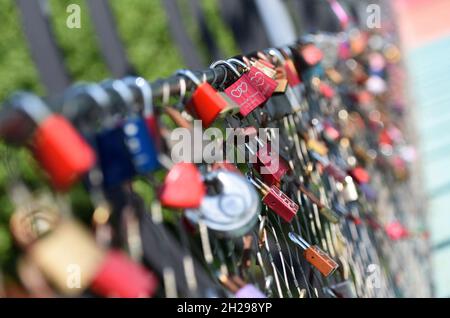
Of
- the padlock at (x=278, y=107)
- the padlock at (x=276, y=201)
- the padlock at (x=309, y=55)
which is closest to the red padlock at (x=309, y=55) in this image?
the padlock at (x=309, y=55)

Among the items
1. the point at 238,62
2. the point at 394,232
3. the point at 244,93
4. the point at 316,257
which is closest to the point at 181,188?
the point at 244,93

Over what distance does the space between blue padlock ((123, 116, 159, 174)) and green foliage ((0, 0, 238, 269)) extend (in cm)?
197

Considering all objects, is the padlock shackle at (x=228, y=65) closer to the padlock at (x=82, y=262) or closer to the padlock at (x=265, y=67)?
the padlock at (x=265, y=67)

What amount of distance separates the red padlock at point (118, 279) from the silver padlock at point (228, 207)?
0.93 ft

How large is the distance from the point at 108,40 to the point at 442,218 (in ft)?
8.16

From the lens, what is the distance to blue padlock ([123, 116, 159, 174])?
40.9 inches

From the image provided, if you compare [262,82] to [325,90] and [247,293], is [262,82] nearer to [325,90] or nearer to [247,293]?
[247,293]

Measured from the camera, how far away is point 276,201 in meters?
1.54

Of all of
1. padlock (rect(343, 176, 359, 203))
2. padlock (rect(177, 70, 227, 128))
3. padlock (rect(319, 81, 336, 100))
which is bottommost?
padlock (rect(177, 70, 227, 128))

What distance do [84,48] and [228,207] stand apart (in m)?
3.28

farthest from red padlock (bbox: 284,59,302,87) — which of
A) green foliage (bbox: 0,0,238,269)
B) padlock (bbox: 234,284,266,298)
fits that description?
green foliage (bbox: 0,0,238,269)

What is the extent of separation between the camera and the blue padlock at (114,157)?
3.37 ft

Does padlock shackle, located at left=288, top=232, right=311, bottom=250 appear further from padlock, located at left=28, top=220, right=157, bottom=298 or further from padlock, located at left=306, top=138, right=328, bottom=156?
padlock, located at left=28, top=220, right=157, bottom=298
